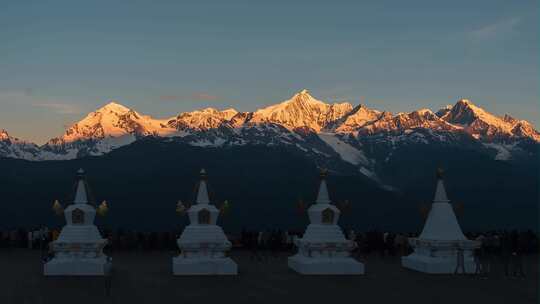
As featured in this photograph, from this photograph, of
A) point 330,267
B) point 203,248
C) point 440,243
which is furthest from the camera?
point 440,243

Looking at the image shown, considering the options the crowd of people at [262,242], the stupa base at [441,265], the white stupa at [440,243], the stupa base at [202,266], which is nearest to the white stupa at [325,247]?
the stupa base at [441,265]

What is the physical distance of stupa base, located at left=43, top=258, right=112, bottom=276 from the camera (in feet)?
126

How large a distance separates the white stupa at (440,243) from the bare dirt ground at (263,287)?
Answer: 109 cm

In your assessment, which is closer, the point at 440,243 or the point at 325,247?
the point at 325,247

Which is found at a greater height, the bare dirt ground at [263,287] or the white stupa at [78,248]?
the white stupa at [78,248]

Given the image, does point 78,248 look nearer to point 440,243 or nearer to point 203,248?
point 203,248

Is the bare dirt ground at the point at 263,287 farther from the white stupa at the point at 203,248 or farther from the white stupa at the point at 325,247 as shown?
the white stupa at the point at 325,247

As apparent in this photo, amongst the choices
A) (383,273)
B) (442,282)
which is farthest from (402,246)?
(442,282)

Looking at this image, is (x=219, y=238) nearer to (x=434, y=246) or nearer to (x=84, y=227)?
(x=84, y=227)

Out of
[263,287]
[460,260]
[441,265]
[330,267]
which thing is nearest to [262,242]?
[330,267]

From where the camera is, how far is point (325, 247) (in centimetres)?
4022

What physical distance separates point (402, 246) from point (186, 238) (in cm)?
2039

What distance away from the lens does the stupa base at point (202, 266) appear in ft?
128

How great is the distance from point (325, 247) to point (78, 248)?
13.6 meters
